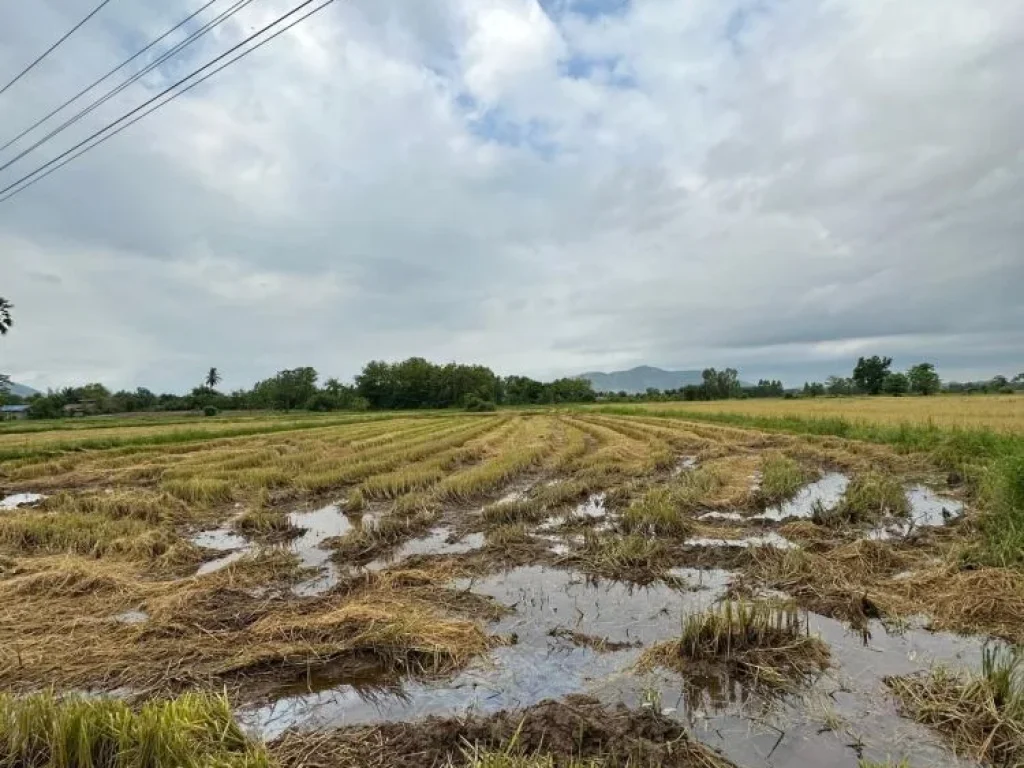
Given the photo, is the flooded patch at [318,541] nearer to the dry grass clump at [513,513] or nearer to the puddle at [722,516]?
the dry grass clump at [513,513]

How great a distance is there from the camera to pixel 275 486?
→ 1375cm

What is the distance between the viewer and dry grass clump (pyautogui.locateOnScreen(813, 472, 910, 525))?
873 centimetres

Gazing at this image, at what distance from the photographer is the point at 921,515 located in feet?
30.0

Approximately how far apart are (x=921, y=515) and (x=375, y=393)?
9605 cm

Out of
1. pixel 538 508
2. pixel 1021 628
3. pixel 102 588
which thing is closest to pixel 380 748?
pixel 102 588

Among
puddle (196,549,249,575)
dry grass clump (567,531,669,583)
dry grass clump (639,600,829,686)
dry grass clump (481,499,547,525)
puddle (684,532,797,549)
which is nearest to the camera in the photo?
dry grass clump (639,600,829,686)

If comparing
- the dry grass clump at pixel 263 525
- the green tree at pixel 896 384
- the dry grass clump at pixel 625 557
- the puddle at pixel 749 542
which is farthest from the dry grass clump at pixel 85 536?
the green tree at pixel 896 384

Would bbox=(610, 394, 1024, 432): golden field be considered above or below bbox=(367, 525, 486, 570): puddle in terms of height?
above

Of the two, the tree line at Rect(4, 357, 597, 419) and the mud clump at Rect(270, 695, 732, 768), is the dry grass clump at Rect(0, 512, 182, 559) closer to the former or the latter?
the mud clump at Rect(270, 695, 732, 768)

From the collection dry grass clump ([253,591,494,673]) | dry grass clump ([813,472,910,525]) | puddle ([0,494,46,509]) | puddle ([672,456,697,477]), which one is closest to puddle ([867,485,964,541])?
dry grass clump ([813,472,910,525])

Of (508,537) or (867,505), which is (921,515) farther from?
(508,537)

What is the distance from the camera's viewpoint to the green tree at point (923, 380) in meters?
91.6

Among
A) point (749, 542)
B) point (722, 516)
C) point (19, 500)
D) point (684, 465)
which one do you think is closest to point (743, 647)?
point (749, 542)

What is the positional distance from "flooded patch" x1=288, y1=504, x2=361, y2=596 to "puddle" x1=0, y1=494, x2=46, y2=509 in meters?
6.44
